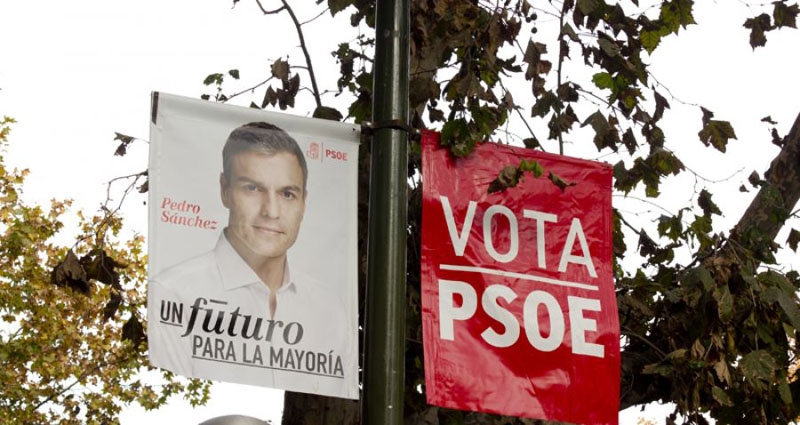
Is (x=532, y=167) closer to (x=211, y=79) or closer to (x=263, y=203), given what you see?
(x=263, y=203)

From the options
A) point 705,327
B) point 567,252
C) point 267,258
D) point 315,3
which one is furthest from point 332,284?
point 315,3

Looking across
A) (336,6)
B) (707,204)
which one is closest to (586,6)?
(336,6)

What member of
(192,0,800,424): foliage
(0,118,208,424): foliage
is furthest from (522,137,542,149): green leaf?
(0,118,208,424): foliage

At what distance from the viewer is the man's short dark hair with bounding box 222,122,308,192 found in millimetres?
4652

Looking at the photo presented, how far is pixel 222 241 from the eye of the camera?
452 cm

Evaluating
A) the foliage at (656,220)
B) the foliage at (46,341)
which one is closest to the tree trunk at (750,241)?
the foliage at (656,220)

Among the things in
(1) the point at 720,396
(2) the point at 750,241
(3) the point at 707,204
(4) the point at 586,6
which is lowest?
(1) the point at 720,396

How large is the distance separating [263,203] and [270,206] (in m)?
0.03

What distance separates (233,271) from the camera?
14.6ft

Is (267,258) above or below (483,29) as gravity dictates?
below

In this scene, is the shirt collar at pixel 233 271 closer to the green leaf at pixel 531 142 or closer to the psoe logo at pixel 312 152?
the psoe logo at pixel 312 152

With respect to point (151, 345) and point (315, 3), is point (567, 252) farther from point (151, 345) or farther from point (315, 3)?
point (315, 3)

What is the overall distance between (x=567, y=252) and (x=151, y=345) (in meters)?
1.81

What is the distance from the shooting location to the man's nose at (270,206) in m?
4.58
